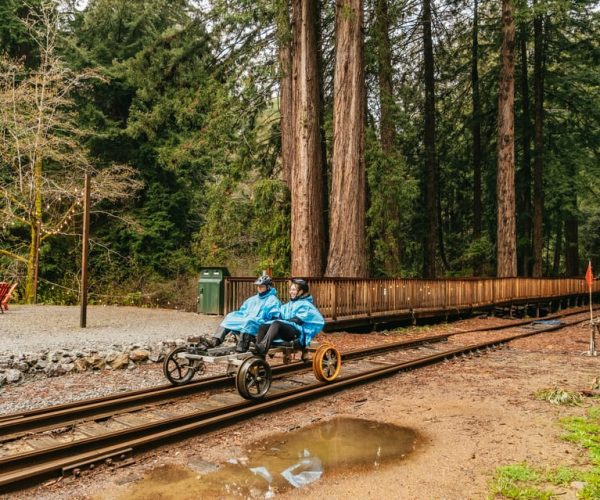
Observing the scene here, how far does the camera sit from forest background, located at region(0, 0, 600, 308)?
1510 centimetres

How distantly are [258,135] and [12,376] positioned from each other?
15944mm

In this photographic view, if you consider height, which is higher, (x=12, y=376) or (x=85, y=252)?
(x=85, y=252)

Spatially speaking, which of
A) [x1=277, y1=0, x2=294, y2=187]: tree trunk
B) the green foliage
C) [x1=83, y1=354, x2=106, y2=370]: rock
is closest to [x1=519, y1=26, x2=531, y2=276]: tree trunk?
the green foliage

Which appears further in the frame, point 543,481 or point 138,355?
point 138,355

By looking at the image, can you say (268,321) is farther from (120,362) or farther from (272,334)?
(120,362)

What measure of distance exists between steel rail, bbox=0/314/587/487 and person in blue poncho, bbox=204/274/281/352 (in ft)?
2.99

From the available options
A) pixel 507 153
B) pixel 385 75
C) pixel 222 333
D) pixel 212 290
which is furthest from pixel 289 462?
pixel 507 153

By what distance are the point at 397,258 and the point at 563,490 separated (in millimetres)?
16344

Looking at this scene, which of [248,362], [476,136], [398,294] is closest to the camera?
[248,362]

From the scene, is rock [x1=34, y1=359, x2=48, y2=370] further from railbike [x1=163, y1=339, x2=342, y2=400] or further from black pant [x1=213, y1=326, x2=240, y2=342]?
black pant [x1=213, y1=326, x2=240, y2=342]

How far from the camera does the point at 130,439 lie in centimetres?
503

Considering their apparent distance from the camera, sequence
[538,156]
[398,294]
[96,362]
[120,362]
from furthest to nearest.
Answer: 1. [538,156]
2. [398,294]
3. [120,362]
4. [96,362]

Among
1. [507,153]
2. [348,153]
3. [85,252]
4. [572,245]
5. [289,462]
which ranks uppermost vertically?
[507,153]

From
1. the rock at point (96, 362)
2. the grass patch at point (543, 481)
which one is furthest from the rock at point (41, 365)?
the grass patch at point (543, 481)
